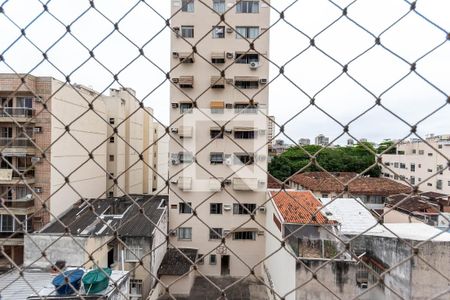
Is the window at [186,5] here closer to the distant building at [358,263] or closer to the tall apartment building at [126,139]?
the distant building at [358,263]

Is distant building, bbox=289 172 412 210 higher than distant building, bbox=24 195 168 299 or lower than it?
higher

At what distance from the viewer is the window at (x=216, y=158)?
5.58m

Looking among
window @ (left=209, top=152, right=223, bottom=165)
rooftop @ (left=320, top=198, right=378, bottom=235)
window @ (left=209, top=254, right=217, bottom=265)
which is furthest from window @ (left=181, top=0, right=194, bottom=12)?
window @ (left=209, top=254, right=217, bottom=265)

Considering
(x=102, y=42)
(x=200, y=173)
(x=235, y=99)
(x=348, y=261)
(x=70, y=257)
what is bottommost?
(x=70, y=257)

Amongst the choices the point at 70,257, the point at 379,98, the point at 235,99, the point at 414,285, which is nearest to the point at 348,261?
the point at 414,285

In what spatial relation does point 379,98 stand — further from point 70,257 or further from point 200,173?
point 200,173

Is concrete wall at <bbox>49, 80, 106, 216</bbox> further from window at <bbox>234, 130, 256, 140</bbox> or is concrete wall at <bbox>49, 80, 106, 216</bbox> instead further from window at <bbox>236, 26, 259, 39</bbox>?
window at <bbox>236, 26, 259, 39</bbox>

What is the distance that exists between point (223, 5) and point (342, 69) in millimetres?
6264

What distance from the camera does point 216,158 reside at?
5766 millimetres

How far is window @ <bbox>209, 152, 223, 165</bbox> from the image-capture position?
558 cm

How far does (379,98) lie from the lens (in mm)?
665

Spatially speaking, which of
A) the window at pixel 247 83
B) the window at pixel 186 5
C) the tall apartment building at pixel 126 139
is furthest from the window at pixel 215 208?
the window at pixel 186 5

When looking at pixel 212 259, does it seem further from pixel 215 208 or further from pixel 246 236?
pixel 215 208

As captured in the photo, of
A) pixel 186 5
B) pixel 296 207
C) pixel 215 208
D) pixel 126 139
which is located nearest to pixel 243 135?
pixel 215 208
